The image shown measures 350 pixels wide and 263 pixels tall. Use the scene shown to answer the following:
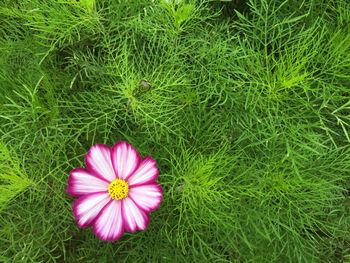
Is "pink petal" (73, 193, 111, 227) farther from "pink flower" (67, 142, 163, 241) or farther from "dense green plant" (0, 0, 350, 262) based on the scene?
"dense green plant" (0, 0, 350, 262)

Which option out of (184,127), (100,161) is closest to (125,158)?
(100,161)

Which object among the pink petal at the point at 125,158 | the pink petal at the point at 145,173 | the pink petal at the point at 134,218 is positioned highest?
the pink petal at the point at 125,158

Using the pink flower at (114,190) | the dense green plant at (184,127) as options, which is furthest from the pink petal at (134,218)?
the dense green plant at (184,127)

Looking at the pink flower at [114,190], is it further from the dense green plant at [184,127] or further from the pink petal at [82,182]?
the dense green plant at [184,127]

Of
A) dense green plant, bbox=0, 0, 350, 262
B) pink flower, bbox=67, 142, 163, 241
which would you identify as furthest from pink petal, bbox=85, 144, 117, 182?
dense green plant, bbox=0, 0, 350, 262

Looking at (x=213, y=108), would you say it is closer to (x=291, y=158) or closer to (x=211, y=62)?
(x=211, y=62)

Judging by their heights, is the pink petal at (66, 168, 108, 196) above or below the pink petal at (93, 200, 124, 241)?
above
